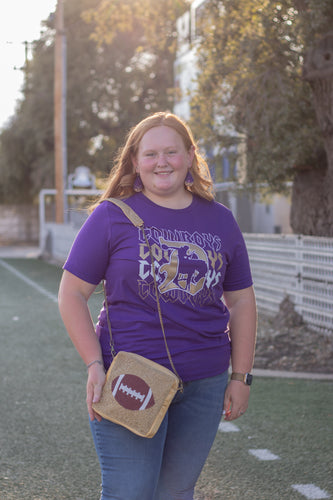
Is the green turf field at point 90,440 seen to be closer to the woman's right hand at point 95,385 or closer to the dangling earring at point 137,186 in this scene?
the woman's right hand at point 95,385

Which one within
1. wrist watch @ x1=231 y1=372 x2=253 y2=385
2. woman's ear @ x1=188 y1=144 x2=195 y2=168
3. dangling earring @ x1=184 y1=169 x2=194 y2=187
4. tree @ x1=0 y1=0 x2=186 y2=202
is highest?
tree @ x1=0 y1=0 x2=186 y2=202

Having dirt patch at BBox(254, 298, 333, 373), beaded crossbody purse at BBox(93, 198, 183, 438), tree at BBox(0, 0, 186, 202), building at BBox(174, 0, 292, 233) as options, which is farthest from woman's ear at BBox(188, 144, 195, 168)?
tree at BBox(0, 0, 186, 202)

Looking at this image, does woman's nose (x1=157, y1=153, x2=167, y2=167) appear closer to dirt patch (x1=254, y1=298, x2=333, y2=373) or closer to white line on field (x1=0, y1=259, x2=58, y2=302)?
dirt patch (x1=254, y1=298, x2=333, y2=373)

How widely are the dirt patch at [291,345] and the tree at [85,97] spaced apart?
28.3 m

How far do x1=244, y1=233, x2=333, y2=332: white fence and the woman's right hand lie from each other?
20.8ft

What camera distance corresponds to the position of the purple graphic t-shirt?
2578 millimetres

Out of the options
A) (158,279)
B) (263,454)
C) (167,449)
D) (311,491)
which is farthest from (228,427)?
(158,279)

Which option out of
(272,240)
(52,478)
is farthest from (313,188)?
(52,478)

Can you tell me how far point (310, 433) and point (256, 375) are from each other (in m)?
1.89

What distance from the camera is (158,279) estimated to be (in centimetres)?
257

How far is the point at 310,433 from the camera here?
17.0 ft

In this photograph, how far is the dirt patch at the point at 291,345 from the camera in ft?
24.4

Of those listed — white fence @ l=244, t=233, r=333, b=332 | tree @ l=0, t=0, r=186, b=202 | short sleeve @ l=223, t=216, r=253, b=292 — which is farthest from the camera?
tree @ l=0, t=0, r=186, b=202

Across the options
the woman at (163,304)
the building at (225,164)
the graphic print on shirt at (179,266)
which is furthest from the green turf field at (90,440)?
the building at (225,164)
